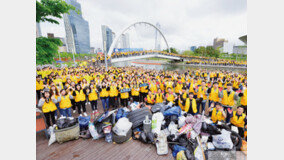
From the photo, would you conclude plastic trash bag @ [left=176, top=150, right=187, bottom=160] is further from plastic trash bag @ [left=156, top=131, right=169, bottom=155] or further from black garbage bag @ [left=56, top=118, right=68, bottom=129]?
black garbage bag @ [left=56, top=118, right=68, bottom=129]

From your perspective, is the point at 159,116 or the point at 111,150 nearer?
the point at 111,150

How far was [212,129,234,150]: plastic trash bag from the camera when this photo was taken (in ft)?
9.52

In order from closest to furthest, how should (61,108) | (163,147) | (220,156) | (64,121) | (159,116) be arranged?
(220,156), (163,147), (64,121), (159,116), (61,108)

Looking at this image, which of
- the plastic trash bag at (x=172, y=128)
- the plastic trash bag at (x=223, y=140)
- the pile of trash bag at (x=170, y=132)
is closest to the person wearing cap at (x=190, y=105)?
the pile of trash bag at (x=170, y=132)

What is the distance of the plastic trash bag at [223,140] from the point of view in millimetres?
2900

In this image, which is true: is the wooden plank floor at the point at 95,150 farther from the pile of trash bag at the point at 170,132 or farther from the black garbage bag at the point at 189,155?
the black garbage bag at the point at 189,155

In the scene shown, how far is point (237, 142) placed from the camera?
305 cm

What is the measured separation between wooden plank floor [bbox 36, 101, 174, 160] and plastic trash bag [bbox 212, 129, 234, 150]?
1298 mm

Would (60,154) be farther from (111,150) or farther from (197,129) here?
(197,129)

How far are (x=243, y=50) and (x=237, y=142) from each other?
262 ft

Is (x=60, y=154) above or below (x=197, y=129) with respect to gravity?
below

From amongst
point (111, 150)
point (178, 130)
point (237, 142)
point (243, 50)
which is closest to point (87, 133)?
point (111, 150)

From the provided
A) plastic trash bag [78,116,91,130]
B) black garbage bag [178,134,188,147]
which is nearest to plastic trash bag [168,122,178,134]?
black garbage bag [178,134,188,147]

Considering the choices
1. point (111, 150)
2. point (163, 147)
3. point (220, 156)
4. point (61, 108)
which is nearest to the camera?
point (220, 156)
